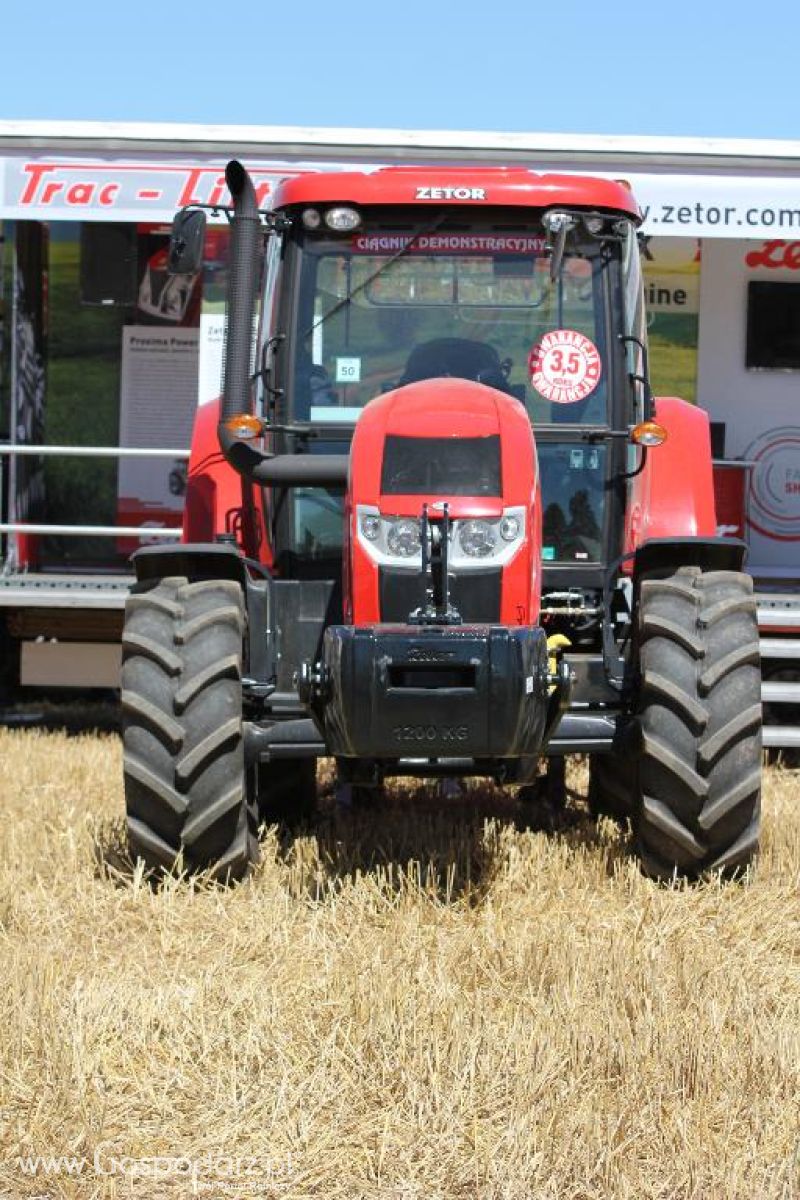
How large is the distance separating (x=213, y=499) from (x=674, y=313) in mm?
4715

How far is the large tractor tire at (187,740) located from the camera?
496 cm

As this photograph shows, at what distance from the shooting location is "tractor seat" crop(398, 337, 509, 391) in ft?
18.3

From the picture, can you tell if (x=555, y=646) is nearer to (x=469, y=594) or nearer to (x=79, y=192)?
(x=469, y=594)

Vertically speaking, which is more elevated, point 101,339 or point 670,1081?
point 101,339

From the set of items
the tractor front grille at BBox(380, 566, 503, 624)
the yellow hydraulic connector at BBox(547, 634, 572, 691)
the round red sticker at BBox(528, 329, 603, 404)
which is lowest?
the yellow hydraulic connector at BBox(547, 634, 572, 691)

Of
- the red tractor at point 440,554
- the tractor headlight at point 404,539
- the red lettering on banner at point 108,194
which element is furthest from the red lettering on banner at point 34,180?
the tractor headlight at point 404,539

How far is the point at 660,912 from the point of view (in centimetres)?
472

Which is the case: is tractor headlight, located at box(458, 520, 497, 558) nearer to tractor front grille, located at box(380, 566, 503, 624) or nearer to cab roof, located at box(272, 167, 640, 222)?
tractor front grille, located at box(380, 566, 503, 624)

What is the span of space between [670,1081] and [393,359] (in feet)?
9.46

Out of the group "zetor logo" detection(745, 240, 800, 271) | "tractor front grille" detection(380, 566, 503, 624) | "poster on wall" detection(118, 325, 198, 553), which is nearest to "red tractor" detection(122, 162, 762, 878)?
"tractor front grille" detection(380, 566, 503, 624)

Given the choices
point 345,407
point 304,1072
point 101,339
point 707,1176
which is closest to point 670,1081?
point 707,1176

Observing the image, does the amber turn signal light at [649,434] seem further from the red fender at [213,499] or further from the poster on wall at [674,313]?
the poster on wall at [674,313]

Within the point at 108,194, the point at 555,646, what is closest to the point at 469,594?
the point at 555,646

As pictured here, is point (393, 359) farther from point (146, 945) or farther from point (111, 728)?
point (111, 728)
